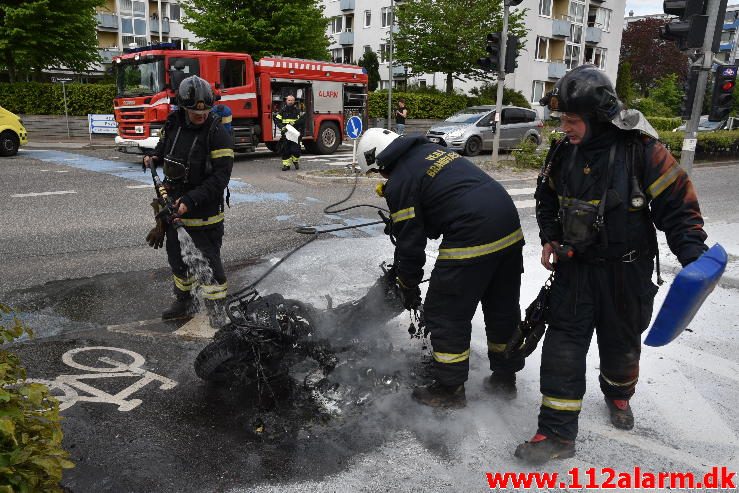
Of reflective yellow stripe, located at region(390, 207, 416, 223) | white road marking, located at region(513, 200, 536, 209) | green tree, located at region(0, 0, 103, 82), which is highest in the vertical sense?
green tree, located at region(0, 0, 103, 82)

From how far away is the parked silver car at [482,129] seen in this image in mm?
17641

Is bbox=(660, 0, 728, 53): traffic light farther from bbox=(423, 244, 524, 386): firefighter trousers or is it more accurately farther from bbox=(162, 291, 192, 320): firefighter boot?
bbox=(162, 291, 192, 320): firefighter boot

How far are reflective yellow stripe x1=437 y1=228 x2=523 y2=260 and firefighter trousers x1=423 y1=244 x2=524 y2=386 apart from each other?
0.11 feet

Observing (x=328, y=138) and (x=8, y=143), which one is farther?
(x=328, y=138)

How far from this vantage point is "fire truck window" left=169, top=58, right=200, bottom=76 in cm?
1362

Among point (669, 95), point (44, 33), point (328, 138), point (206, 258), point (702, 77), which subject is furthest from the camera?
point (669, 95)

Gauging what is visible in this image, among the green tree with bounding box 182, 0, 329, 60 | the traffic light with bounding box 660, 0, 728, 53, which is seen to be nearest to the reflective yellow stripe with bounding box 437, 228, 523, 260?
the traffic light with bounding box 660, 0, 728, 53

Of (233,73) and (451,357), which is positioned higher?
(233,73)

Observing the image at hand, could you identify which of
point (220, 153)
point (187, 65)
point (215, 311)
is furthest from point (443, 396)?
point (187, 65)

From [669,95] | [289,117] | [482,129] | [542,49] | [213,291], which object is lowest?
[213,291]

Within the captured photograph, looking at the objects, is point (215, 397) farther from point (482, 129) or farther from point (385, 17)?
point (385, 17)

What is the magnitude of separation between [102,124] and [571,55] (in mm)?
34179

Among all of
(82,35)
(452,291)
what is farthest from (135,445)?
(82,35)

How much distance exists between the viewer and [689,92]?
637 centimetres
